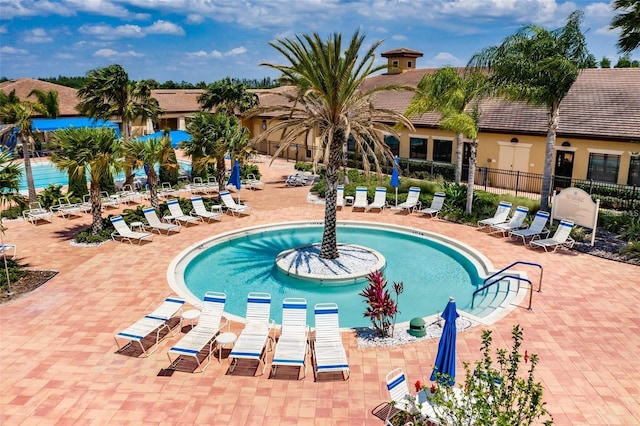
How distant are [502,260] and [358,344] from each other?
7.85 meters

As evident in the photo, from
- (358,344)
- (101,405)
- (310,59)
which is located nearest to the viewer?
(101,405)

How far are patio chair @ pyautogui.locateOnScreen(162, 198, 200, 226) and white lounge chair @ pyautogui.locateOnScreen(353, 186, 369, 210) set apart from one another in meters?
7.79

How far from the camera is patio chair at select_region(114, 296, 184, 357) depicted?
10672mm

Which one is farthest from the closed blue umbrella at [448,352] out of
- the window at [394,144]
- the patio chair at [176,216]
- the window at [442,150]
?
the window at [394,144]

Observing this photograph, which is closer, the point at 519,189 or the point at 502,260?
the point at 502,260

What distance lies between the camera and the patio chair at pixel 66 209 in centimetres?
2194

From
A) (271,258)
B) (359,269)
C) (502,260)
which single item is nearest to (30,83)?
(271,258)

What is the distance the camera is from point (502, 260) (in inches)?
648

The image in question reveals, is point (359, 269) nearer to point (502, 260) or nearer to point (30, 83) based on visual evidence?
point (502, 260)

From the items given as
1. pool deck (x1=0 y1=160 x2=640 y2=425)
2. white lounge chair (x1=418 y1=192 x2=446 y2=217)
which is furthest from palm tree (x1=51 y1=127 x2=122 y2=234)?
white lounge chair (x1=418 y1=192 x2=446 y2=217)

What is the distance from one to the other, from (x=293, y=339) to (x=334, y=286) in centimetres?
459

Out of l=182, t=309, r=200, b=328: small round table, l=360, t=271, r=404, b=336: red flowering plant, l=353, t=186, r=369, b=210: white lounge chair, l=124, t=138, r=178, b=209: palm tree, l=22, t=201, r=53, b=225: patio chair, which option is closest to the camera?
l=360, t=271, r=404, b=336: red flowering plant

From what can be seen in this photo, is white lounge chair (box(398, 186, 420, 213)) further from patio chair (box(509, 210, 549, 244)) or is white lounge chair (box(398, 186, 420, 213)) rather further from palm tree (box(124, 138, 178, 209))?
palm tree (box(124, 138, 178, 209))

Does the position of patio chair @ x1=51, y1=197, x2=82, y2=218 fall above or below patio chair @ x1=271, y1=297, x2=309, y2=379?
above
